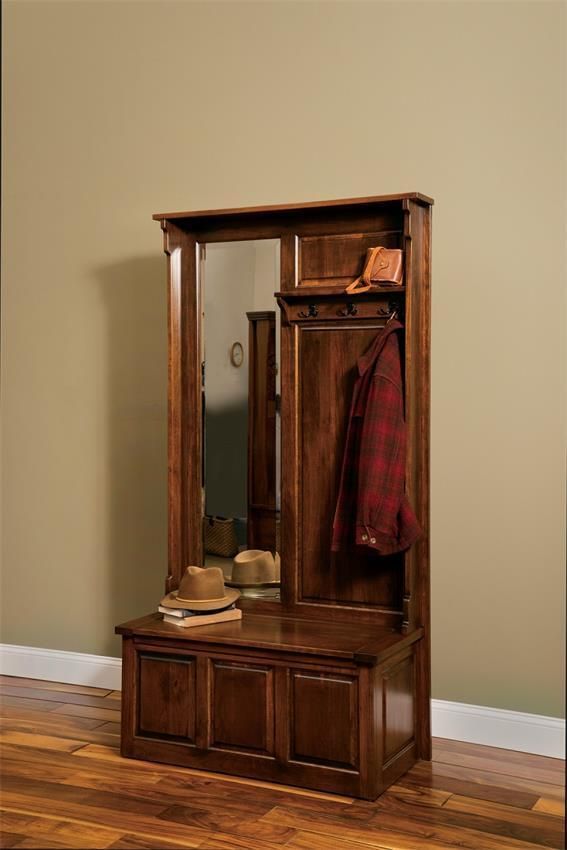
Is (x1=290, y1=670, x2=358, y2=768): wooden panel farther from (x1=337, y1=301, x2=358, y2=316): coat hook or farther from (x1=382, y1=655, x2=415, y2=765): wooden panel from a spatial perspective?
(x1=337, y1=301, x2=358, y2=316): coat hook

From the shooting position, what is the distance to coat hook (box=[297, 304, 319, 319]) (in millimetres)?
3865

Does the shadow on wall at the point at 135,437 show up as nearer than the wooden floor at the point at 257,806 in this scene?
No

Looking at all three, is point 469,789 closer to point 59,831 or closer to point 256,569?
point 256,569

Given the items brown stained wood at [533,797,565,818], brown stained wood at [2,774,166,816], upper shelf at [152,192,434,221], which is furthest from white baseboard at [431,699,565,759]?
upper shelf at [152,192,434,221]

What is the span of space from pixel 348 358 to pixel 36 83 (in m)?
2.28

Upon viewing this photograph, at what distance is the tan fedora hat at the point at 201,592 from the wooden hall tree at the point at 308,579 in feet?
0.29

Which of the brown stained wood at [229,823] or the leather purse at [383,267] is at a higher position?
the leather purse at [383,267]

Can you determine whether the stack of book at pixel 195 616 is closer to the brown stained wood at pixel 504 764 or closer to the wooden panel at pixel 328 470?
the wooden panel at pixel 328 470

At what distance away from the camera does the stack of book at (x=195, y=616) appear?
3750mm

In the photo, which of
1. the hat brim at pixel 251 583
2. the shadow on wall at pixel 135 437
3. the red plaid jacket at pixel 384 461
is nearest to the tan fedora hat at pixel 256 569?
the hat brim at pixel 251 583

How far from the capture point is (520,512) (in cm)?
381

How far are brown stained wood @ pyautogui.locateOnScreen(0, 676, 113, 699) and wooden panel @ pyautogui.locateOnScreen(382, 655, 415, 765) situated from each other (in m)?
1.52

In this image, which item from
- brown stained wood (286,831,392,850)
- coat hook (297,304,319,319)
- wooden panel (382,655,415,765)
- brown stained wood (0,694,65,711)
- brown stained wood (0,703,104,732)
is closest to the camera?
brown stained wood (286,831,392,850)

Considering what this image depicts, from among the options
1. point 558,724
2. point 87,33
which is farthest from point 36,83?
point 558,724
